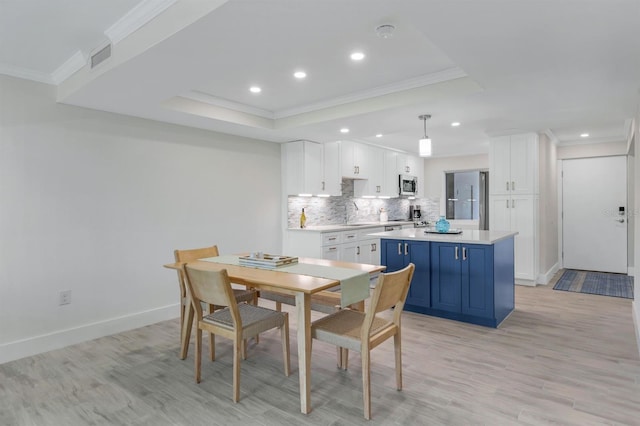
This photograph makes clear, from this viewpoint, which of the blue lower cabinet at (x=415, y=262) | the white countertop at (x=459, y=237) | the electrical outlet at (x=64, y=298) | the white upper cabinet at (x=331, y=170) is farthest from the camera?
the white upper cabinet at (x=331, y=170)

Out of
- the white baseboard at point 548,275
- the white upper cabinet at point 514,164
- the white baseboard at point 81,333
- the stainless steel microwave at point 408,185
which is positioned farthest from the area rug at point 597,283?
the white baseboard at point 81,333

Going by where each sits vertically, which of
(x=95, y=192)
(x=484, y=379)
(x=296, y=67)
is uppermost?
(x=296, y=67)

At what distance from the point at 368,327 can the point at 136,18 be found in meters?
2.31

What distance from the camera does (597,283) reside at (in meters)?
5.53

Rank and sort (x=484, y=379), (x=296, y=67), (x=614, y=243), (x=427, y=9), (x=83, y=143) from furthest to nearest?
(x=614, y=243), (x=83, y=143), (x=296, y=67), (x=484, y=379), (x=427, y=9)

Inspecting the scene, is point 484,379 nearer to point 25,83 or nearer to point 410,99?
point 410,99

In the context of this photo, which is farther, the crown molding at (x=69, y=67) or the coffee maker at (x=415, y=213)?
the coffee maker at (x=415, y=213)

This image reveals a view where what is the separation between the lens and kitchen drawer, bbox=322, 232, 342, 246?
522cm

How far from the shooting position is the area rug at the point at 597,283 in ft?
16.5

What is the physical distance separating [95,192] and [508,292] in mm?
4346

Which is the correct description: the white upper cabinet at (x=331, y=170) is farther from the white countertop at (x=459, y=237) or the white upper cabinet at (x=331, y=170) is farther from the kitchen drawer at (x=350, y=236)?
the white countertop at (x=459, y=237)

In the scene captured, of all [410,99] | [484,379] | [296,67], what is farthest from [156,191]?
[484,379]

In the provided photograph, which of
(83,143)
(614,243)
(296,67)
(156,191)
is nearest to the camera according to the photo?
(296,67)

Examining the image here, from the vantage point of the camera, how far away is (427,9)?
1.87 meters
